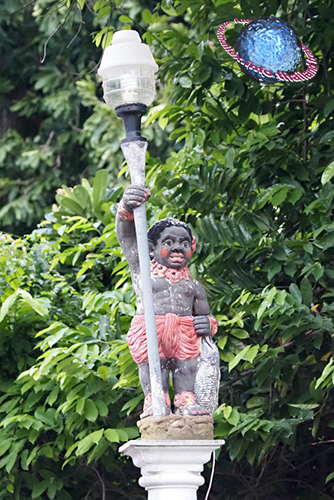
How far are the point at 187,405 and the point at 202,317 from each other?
1.19ft

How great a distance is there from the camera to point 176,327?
325cm

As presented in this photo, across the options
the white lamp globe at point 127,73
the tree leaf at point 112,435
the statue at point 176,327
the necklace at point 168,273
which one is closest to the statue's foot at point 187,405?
the statue at point 176,327

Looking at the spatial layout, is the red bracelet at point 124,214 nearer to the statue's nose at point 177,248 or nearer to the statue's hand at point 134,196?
the statue's hand at point 134,196

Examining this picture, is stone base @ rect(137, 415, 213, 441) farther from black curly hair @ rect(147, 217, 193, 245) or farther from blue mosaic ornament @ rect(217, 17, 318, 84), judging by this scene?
blue mosaic ornament @ rect(217, 17, 318, 84)

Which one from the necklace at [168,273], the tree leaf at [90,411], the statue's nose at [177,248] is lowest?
the tree leaf at [90,411]

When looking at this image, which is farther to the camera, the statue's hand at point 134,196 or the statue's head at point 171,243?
the statue's head at point 171,243

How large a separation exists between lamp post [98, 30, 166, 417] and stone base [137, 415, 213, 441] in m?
0.04

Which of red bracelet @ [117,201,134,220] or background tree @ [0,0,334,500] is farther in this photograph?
background tree @ [0,0,334,500]

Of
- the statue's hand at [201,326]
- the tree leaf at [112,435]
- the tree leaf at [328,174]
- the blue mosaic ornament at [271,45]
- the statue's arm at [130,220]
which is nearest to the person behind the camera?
the statue's arm at [130,220]

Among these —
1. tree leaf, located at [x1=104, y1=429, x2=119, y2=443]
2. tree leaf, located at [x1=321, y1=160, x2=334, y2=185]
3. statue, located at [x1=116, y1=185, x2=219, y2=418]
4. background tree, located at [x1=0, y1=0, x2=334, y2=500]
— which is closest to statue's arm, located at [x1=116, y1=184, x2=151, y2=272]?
statue, located at [x1=116, y1=185, x2=219, y2=418]

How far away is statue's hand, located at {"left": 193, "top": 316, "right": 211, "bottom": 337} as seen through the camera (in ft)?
10.8

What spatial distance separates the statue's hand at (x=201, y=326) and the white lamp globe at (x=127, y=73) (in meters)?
0.91

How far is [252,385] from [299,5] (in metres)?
2.42

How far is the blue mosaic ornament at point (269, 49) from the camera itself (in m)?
4.30
